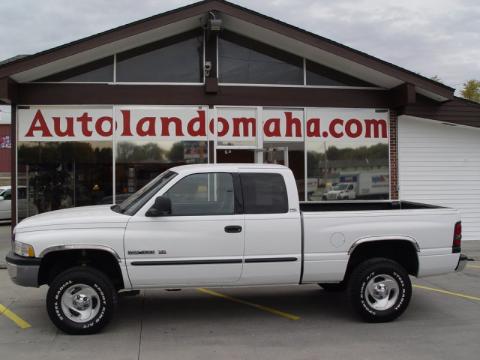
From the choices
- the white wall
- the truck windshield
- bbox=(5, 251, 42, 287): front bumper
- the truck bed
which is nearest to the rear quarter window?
the truck windshield

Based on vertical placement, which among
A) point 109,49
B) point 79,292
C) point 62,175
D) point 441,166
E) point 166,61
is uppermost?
point 109,49

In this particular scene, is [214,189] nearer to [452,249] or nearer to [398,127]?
[452,249]

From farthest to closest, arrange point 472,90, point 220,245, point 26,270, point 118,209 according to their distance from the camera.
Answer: point 472,90
point 118,209
point 220,245
point 26,270

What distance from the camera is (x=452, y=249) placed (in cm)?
657

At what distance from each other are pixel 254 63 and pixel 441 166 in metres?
5.42

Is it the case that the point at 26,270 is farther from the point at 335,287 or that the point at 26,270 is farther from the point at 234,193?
the point at 335,287

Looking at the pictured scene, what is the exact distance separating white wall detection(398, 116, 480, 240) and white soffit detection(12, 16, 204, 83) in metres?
5.84

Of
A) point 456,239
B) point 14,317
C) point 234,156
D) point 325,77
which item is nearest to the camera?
point 456,239

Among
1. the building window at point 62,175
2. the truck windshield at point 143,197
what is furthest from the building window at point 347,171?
the truck windshield at point 143,197

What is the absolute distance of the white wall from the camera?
530 inches

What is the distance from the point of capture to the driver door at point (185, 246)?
19.4 feet

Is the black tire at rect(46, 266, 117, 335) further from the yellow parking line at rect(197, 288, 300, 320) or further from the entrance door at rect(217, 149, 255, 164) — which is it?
the entrance door at rect(217, 149, 255, 164)

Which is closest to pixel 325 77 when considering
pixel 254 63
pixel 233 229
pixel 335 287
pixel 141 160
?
pixel 254 63

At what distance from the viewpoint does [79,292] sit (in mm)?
5910
